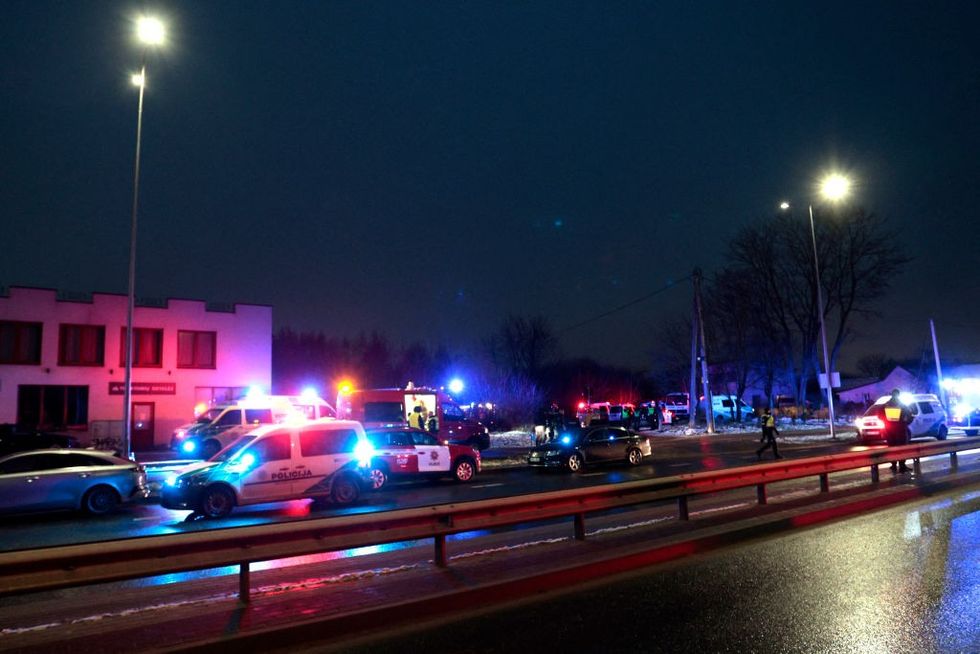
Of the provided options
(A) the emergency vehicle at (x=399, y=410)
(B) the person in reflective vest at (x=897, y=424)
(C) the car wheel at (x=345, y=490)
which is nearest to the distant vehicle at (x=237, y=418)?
(A) the emergency vehicle at (x=399, y=410)

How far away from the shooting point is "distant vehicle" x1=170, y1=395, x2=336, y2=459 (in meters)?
22.1

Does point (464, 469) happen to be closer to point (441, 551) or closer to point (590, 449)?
point (590, 449)

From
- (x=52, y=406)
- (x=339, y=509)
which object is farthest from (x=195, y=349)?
(x=339, y=509)

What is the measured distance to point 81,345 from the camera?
110 feet

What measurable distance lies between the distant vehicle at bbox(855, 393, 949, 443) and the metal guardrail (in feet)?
64.8

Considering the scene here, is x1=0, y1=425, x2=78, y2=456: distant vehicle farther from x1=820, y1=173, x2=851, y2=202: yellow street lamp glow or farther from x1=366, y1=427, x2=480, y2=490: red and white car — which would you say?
x1=820, y1=173, x2=851, y2=202: yellow street lamp glow

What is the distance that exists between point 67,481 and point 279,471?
4529mm

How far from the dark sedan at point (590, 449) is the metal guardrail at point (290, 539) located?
10448mm

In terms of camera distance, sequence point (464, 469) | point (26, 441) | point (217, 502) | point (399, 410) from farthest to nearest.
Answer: point (399, 410) → point (26, 441) → point (464, 469) → point (217, 502)

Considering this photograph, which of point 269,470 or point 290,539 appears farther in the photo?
point 269,470

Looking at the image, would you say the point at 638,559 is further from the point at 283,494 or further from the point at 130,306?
the point at 130,306

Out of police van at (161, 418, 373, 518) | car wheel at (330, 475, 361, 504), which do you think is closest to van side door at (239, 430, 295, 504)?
police van at (161, 418, 373, 518)

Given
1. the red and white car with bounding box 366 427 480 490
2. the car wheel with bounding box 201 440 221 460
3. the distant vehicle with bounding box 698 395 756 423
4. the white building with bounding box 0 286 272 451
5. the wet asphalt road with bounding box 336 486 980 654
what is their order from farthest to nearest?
the distant vehicle with bounding box 698 395 756 423, the white building with bounding box 0 286 272 451, the car wheel with bounding box 201 440 221 460, the red and white car with bounding box 366 427 480 490, the wet asphalt road with bounding box 336 486 980 654

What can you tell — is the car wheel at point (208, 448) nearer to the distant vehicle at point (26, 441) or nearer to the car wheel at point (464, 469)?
the distant vehicle at point (26, 441)
